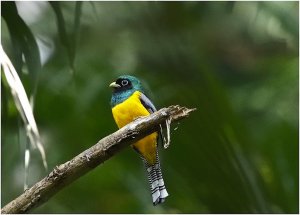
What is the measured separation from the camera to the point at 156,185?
10.5 feet

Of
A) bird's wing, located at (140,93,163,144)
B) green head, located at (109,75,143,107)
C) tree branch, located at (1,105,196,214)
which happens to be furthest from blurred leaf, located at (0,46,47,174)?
green head, located at (109,75,143,107)

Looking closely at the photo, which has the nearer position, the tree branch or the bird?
the tree branch

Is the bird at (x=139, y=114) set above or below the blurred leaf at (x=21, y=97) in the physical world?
below

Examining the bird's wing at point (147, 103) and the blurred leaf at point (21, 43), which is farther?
the blurred leaf at point (21, 43)

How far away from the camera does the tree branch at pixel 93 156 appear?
2955 mm

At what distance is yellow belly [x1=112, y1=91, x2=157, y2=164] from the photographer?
11.1ft

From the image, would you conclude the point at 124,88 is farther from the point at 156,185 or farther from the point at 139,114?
the point at 156,185

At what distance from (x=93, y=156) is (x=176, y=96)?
1718mm

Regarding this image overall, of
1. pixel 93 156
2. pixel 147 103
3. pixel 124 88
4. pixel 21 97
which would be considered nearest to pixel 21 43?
pixel 124 88

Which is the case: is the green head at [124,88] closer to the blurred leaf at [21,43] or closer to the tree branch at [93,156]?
the blurred leaf at [21,43]

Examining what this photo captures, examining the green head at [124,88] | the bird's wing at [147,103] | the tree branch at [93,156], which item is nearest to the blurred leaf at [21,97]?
the tree branch at [93,156]

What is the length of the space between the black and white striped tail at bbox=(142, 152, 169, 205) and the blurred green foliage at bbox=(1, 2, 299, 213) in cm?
22

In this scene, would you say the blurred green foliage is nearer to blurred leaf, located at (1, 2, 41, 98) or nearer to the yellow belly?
blurred leaf, located at (1, 2, 41, 98)

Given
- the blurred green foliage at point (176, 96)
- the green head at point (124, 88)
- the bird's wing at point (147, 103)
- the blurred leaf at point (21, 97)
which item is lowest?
the blurred green foliage at point (176, 96)
